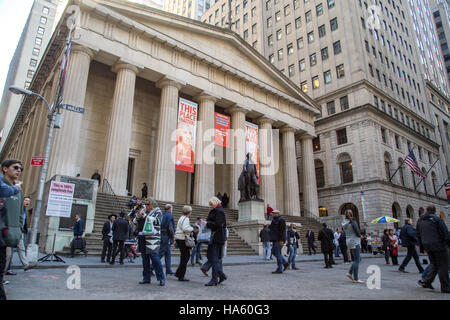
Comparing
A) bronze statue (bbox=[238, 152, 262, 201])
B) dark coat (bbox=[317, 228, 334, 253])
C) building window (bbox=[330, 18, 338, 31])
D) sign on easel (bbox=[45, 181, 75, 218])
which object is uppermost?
building window (bbox=[330, 18, 338, 31])

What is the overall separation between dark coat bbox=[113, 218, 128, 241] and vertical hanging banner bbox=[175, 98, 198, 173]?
37.5 feet

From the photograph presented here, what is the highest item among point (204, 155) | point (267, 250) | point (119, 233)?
point (204, 155)

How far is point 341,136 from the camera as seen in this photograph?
125ft

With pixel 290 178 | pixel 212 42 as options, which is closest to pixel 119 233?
pixel 212 42

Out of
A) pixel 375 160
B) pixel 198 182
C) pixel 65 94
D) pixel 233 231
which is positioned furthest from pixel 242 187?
pixel 375 160

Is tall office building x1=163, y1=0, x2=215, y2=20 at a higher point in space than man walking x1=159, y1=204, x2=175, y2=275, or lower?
higher

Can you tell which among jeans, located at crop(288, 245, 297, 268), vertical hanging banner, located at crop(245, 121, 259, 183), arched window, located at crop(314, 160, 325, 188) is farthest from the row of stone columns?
jeans, located at crop(288, 245, 297, 268)

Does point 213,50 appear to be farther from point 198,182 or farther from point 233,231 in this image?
point 233,231

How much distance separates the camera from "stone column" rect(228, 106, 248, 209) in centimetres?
2620

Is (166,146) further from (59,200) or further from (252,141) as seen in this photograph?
(59,200)

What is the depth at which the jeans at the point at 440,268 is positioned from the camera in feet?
20.6

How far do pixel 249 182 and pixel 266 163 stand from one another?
414 inches

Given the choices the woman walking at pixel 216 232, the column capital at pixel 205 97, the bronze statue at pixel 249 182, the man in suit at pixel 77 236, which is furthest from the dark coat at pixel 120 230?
the column capital at pixel 205 97

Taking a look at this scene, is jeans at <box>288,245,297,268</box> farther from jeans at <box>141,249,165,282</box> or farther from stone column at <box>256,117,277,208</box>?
stone column at <box>256,117,277,208</box>
